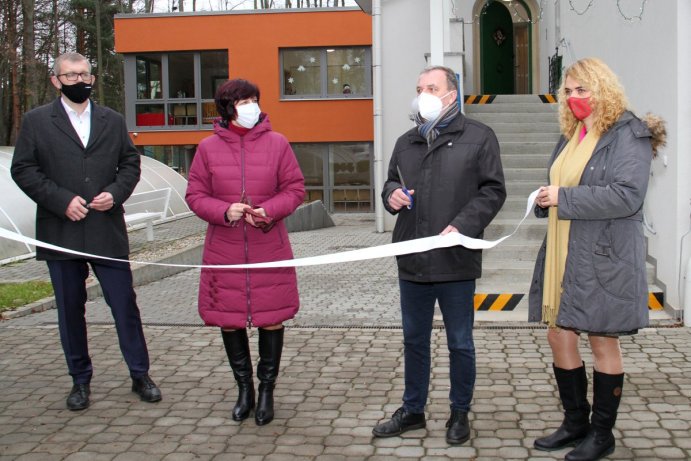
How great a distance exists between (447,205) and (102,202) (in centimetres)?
214

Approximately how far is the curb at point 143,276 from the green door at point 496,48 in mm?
8368

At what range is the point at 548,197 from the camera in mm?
4098

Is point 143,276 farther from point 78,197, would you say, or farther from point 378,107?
point 378,107

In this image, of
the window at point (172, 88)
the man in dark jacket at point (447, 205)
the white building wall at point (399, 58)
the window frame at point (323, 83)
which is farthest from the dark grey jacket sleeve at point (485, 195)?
the window at point (172, 88)

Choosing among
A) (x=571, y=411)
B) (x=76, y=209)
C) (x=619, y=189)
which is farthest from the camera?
(x=76, y=209)

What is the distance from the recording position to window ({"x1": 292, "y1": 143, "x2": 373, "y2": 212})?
84.0 feet

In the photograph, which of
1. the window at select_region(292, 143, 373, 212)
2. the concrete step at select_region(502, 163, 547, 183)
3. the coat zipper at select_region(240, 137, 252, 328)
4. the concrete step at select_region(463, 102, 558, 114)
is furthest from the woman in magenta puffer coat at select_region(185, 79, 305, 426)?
the window at select_region(292, 143, 373, 212)

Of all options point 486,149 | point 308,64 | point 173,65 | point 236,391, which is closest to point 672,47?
point 486,149

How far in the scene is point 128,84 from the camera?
2681 centimetres

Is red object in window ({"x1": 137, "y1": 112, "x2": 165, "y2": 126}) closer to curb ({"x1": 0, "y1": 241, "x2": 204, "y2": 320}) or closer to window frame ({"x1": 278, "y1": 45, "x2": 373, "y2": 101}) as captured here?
window frame ({"x1": 278, "y1": 45, "x2": 373, "y2": 101})

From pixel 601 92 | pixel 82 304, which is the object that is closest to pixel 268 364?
pixel 82 304

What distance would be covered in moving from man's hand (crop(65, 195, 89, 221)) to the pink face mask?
9.48 feet

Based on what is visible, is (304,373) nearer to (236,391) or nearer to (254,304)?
(236,391)

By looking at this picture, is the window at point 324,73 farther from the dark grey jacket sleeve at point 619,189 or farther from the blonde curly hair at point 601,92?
the dark grey jacket sleeve at point 619,189
